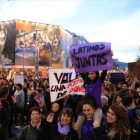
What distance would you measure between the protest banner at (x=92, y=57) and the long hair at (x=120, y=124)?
0.97 meters

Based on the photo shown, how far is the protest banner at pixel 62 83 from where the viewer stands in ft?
14.2

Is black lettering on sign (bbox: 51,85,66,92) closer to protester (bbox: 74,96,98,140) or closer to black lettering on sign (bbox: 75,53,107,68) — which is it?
black lettering on sign (bbox: 75,53,107,68)

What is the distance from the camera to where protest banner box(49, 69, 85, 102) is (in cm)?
432

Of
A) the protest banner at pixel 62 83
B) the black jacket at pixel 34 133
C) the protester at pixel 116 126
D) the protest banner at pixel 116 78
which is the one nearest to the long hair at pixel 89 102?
the protester at pixel 116 126

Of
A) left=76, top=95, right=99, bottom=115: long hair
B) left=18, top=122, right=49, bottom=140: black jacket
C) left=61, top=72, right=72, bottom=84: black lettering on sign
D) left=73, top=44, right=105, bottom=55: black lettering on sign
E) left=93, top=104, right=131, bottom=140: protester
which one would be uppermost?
left=73, top=44, right=105, bottom=55: black lettering on sign

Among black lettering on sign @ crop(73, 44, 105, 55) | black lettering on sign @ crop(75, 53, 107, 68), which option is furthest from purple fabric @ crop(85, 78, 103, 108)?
black lettering on sign @ crop(73, 44, 105, 55)

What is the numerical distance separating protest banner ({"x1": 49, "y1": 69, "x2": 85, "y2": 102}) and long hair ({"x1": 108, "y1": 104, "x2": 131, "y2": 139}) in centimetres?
151

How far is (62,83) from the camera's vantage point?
14.9 ft

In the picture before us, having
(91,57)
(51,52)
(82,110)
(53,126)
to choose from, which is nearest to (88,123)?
(82,110)

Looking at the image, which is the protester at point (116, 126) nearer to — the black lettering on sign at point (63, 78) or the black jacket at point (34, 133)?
the black jacket at point (34, 133)

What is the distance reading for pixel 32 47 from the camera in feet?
143

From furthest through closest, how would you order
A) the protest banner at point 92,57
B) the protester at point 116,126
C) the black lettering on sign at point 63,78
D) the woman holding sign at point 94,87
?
the black lettering on sign at point 63,78 < the protest banner at point 92,57 < the woman holding sign at point 94,87 < the protester at point 116,126

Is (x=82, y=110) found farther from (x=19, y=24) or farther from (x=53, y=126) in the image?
(x=19, y=24)

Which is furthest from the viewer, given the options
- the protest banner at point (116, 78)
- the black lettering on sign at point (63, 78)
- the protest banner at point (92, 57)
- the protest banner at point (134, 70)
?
the protest banner at point (116, 78)
